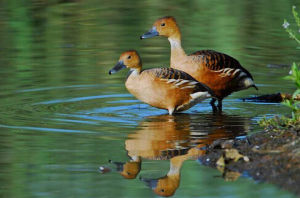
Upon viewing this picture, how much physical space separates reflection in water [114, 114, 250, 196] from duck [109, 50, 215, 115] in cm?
23

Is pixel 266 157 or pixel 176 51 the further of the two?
pixel 176 51

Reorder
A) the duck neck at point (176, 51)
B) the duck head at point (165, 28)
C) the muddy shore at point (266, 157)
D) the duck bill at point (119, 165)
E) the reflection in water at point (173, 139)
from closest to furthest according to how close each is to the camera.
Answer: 1. the muddy shore at point (266, 157)
2. the reflection in water at point (173, 139)
3. the duck bill at point (119, 165)
4. the duck neck at point (176, 51)
5. the duck head at point (165, 28)

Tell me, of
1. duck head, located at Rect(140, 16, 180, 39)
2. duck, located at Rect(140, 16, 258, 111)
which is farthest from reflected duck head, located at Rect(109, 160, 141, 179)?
duck head, located at Rect(140, 16, 180, 39)

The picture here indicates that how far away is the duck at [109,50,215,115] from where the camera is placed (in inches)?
402

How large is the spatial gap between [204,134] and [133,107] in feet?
7.04

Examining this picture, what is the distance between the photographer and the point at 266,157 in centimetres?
671

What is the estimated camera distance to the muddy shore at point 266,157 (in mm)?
6305

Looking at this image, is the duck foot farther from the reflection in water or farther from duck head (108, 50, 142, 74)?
duck head (108, 50, 142, 74)

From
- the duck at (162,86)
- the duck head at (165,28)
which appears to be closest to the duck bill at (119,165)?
the duck at (162,86)

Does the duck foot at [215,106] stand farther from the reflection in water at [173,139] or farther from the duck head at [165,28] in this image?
the duck head at [165,28]

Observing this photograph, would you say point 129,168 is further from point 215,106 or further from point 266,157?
point 215,106

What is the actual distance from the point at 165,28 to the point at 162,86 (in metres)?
1.71

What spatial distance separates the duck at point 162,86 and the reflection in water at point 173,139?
9.0 inches

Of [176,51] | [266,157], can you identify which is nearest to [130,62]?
[176,51]
